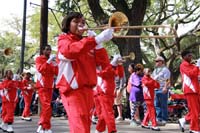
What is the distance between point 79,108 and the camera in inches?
216

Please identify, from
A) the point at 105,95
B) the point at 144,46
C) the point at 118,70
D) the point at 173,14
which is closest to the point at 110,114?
the point at 105,95

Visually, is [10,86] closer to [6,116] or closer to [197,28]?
[6,116]

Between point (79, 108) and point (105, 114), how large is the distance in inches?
155

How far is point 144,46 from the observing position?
38.5 meters

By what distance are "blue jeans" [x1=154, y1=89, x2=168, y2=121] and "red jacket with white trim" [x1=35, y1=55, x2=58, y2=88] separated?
4.18 m

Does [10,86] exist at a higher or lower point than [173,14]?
lower

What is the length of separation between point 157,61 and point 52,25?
103 ft

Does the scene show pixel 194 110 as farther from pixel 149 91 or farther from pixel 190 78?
pixel 149 91

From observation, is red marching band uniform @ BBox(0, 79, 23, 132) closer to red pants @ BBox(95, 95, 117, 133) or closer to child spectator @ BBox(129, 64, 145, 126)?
red pants @ BBox(95, 95, 117, 133)

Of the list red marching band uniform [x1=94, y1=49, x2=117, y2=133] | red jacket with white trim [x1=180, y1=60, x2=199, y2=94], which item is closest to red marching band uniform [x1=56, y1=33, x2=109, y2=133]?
red marching band uniform [x1=94, y1=49, x2=117, y2=133]

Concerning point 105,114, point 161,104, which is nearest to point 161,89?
point 161,104

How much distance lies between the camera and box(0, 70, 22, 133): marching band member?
11.5 m

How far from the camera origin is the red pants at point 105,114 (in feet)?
30.5

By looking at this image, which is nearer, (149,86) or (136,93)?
(149,86)
